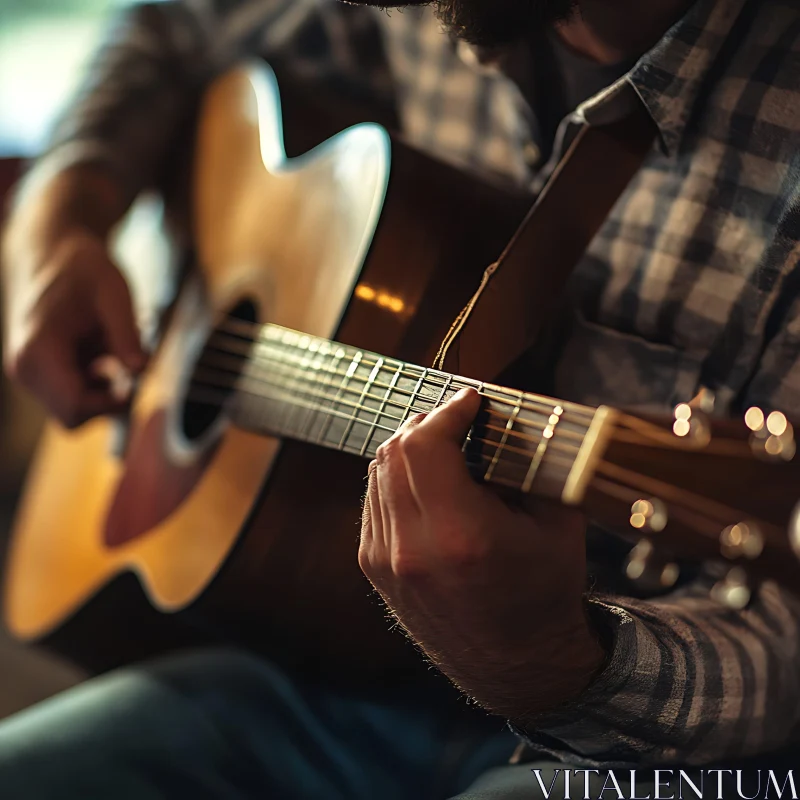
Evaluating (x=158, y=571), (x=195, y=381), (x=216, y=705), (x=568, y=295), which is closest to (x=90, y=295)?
(x=195, y=381)

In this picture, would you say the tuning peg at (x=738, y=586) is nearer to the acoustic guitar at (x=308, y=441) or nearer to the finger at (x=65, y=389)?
the acoustic guitar at (x=308, y=441)

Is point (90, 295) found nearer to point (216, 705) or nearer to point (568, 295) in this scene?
point (216, 705)

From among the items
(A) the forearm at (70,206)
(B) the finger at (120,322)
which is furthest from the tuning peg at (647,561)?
(A) the forearm at (70,206)

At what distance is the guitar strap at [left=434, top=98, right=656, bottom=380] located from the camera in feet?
1.32

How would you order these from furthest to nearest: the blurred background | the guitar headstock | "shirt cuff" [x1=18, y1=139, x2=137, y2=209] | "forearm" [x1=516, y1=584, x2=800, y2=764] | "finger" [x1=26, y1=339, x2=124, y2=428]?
the blurred background, "shirt cuff" [x1=18, y1=139, x2=137, y2=209], "finger" [x1=26, y1=339, x2=124, y2=428], "forearm" [x1=516, y1=584, x2=800, y2=764], the guitar headstock

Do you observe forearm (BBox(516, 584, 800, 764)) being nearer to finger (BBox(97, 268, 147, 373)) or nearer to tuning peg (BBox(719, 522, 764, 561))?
tuning peg (BBox(719, 522, 764, 561))

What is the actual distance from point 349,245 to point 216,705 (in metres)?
0.42

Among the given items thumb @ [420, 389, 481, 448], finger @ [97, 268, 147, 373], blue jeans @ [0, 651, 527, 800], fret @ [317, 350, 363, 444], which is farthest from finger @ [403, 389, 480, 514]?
finger @ [97, 268, 147, 373]

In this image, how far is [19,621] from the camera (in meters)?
0.88

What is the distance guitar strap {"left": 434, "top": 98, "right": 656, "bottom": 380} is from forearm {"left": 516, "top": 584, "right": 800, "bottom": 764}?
0.49 feet

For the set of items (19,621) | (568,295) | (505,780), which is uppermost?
(568,295)

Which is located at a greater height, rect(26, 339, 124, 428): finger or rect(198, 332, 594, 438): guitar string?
rect(198, 332, 594, 438): guitar string

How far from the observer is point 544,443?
0.36 metres

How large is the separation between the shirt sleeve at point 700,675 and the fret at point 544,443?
0.09 m
